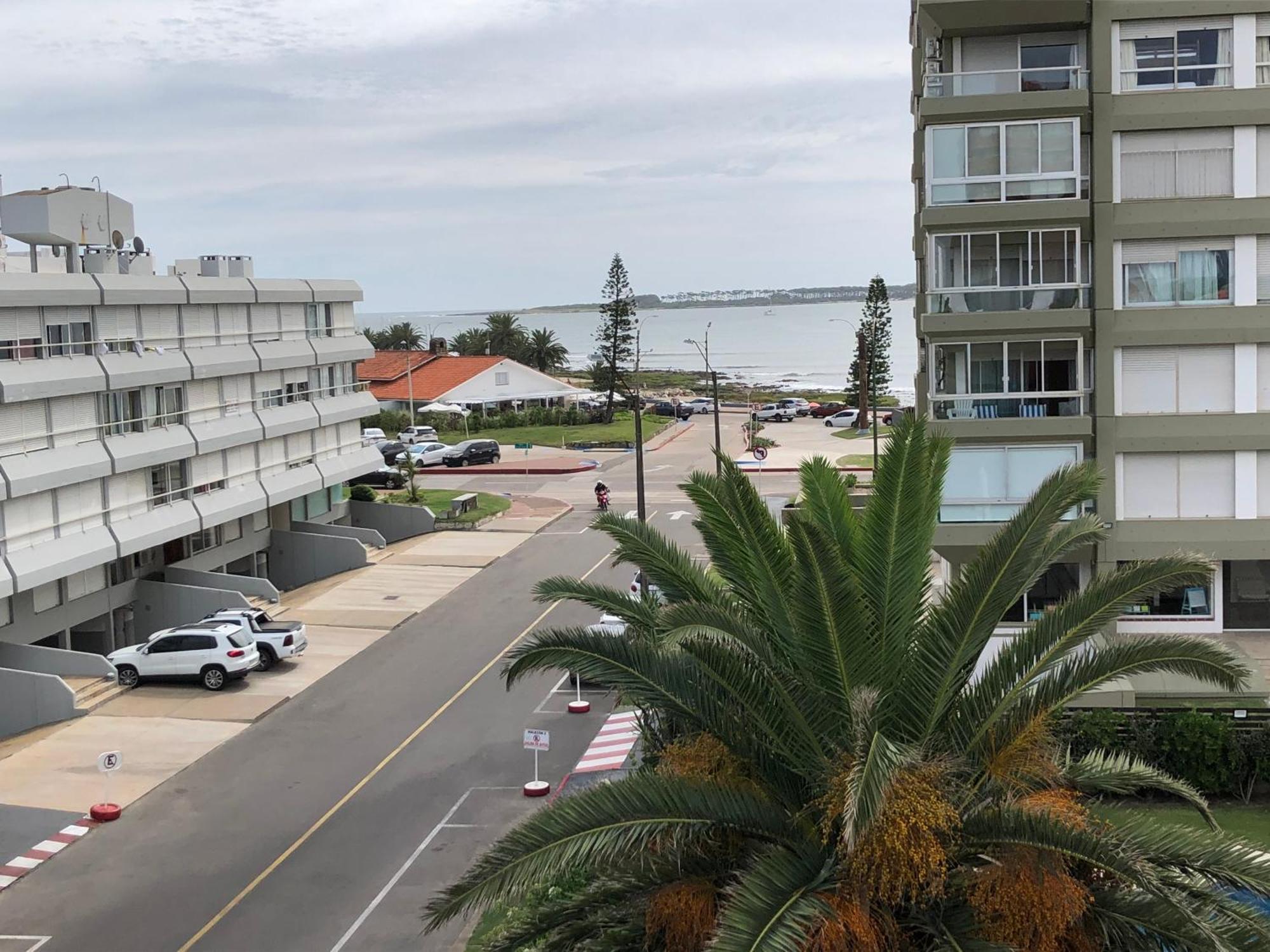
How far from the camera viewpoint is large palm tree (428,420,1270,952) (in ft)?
38.5

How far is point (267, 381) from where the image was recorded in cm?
4519

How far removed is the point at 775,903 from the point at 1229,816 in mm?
14598

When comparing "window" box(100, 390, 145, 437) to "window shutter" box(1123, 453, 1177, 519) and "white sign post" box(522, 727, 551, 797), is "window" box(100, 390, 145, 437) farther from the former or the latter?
"window shutter" box(1123, 453, 1177, 519)

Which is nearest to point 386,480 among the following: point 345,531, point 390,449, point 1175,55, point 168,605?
point 390,449

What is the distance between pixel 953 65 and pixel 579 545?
28136 millimetres

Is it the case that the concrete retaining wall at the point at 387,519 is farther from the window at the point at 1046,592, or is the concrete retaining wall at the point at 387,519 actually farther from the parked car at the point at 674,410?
the parked car at the point at 674,410

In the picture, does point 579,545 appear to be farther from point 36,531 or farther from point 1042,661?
point 1042,661

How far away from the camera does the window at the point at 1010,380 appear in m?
28.9

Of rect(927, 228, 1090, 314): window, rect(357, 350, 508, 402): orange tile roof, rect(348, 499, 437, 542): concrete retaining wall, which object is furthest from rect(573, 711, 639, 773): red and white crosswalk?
rect(357, 350, 508, 402): orange tile roof

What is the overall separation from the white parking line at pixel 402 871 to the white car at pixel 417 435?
184ft

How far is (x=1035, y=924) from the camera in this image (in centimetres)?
1186

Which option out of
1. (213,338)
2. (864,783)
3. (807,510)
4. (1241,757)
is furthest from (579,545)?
(864,783)

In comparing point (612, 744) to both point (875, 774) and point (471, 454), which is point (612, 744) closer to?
point (875, 774)

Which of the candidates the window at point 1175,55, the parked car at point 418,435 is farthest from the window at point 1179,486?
the parked car at point 418,435
